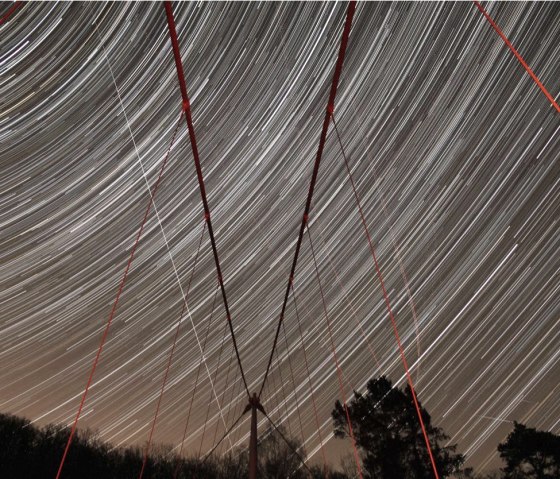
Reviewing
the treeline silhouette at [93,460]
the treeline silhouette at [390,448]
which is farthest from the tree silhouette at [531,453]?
the treeline silhouette at [93,460]

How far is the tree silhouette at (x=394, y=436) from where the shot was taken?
18.3 metres

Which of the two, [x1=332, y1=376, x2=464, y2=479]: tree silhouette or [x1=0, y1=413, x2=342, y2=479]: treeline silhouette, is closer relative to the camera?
[x1=332, y1=376, x2=464, y2=479]: tree silhouette

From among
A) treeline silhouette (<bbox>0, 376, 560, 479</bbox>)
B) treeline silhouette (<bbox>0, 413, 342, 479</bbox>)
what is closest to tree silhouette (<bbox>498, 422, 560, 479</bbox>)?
treeline silhouette (<bbox>0, 376, 560, 479</bbox>)

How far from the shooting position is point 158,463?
33594 millimetres

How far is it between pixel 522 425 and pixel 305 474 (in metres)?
15.7

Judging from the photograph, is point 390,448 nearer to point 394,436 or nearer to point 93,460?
point 394,436

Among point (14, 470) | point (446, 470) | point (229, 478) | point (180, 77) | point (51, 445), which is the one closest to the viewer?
point (180, 77)

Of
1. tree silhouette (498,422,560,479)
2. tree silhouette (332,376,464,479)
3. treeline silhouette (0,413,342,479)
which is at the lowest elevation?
tree silhouette (498,422,560,479)

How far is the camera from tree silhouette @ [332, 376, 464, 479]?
18.3 metres

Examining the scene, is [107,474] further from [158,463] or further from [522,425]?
[522,425]

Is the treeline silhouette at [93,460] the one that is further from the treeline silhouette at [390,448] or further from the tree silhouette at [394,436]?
the tree silhouette at [394,436]

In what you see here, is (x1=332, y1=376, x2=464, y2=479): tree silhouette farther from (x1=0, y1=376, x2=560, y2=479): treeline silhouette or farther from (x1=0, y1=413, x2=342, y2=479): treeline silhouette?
(x1=0, y1=413, x2=342, y2=479): treeline silhouette

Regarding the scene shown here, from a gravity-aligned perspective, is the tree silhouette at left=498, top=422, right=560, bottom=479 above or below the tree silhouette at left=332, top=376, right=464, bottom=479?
below

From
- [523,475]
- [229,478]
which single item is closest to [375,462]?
[523,475]
